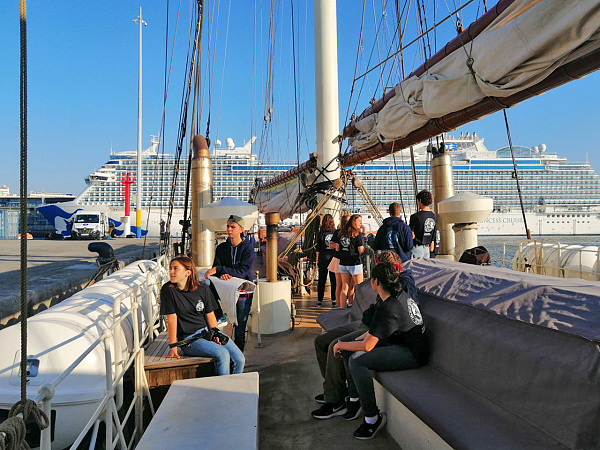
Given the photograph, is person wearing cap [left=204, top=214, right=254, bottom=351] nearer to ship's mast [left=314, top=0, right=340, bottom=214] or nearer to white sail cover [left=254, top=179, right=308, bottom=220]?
ship's mast [left=314, top=0, right=340, bottom=214]

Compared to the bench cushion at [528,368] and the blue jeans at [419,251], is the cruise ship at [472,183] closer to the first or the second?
the blue jeans at [419,251]

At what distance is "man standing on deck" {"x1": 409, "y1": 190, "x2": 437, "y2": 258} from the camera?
4.66m

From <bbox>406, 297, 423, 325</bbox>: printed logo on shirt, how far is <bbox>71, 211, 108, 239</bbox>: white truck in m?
27.7

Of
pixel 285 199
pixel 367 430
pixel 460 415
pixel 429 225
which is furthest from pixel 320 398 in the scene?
pixel 285 199

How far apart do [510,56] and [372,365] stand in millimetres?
2275

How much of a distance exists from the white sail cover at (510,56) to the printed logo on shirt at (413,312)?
5.81 feet

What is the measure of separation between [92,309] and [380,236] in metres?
2.84

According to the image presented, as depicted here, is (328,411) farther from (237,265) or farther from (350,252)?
(350,252)

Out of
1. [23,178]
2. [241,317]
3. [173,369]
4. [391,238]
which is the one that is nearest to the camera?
[23,178]

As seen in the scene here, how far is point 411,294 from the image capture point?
2.40 metres

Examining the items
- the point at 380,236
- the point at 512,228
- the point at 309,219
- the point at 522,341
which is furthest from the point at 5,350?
the point at 512,228

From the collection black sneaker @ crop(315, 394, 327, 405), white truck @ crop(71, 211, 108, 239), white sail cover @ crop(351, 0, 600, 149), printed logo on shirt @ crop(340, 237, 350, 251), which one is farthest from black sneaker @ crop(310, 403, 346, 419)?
white truck @ crop(71, 211, 108, 239)

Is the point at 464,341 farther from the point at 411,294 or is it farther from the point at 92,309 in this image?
the point at 92,309

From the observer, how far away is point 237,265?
149 inches
